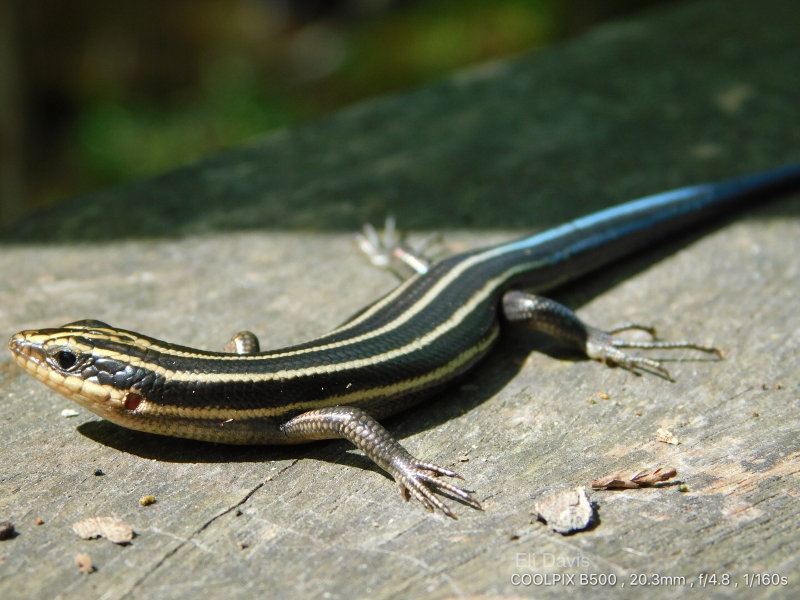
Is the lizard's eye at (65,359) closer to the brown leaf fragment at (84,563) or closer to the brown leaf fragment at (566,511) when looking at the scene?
the brown leaf fragment at (84,563)

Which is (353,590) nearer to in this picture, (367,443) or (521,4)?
(367,443)

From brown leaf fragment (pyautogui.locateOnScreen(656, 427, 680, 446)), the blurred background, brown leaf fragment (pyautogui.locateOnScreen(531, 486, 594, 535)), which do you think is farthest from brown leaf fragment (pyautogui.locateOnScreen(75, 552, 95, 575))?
the blurred background

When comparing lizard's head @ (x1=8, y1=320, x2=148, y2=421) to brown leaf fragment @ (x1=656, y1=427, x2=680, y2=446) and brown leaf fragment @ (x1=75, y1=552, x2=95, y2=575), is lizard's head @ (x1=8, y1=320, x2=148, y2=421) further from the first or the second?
brown leaf fragment @ (x1=656, y1=427, x2=680, y2=446)

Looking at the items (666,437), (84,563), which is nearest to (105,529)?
(84,563)

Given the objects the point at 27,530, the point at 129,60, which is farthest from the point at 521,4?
the point at 27,530

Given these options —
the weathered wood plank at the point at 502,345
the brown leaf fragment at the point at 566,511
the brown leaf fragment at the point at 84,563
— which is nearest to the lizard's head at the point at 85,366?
the weathered wood plank at the point at 502,345
